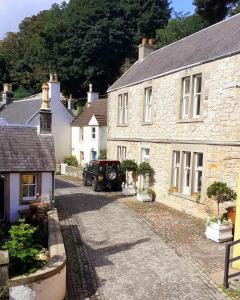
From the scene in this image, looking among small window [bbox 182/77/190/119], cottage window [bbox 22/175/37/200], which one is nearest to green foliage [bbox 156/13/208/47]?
small window [bbox 182/77/190/119]

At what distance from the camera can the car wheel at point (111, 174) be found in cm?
2206

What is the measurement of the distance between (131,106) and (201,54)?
6734 mm

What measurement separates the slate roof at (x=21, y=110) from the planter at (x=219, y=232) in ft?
75.6

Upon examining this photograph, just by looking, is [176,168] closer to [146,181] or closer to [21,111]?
[146,181]

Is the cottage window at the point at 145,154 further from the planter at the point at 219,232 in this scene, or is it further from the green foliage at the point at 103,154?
the green foliage at the point at 103,154

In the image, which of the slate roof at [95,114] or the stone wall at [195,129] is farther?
the slate roof at [95,114]

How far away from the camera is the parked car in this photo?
2192 centimetres

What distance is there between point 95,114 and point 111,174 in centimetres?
1190

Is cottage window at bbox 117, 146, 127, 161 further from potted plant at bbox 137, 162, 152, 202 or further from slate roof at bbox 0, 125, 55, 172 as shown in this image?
slate roof at bbox 0, 125, 55, 172

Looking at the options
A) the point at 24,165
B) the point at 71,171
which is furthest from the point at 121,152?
the point at 71,171

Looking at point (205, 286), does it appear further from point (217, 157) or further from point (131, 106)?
point (131, 106)

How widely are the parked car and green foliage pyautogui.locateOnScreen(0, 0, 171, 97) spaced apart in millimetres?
28830

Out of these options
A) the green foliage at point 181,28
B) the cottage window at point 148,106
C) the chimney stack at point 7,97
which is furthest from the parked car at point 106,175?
the green foliage at point 181,28

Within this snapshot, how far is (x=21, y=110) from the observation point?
3578cm
